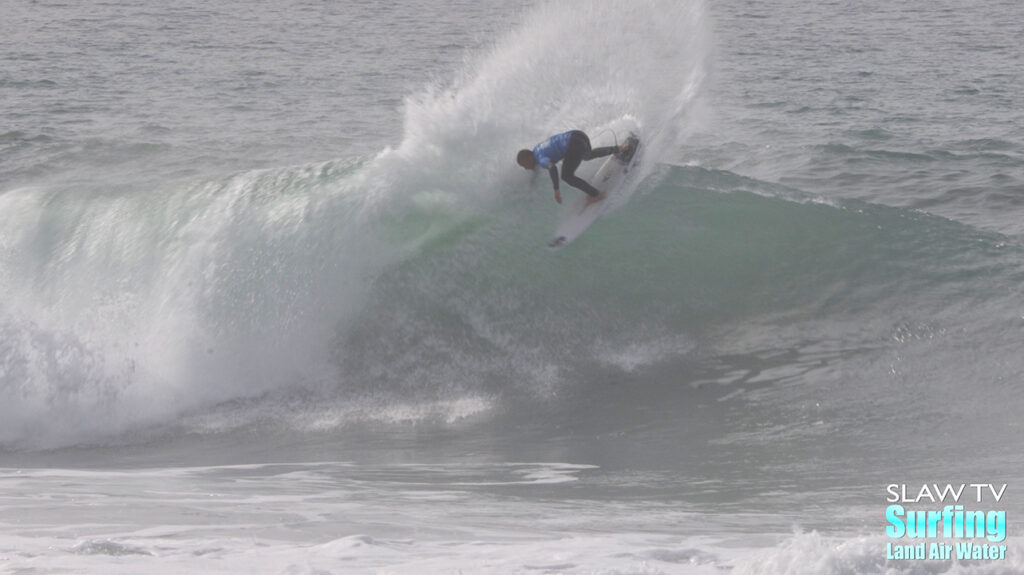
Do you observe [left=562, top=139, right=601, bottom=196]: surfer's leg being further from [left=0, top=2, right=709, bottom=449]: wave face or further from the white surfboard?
[left=0, top=2, right=709, bottom=449]: wave face

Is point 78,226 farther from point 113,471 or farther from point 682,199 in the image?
point 682,199

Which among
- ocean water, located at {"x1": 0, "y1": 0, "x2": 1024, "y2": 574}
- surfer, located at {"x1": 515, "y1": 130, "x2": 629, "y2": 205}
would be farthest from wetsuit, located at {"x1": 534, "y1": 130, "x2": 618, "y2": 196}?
ocean water, located at {"x1": 0, "y1": 0, "x2": 1024, "y2": 574}

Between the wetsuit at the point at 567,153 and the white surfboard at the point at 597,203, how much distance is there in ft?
2.34

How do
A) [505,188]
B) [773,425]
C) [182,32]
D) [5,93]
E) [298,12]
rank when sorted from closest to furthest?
[773,425] → [505,188] → [5,93] → [182,32] → [298,12]

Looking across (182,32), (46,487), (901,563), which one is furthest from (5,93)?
(901,563)

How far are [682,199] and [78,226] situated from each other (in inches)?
279

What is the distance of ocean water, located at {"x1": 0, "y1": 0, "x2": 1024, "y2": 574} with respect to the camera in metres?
6.37

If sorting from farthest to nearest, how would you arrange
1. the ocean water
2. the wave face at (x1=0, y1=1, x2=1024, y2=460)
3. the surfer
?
the surfer
the wave face at (x1=0, y1=1, x2=1024, y2=460)
the ocean water

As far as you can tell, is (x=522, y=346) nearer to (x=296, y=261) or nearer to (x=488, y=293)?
(x=488, y=293)

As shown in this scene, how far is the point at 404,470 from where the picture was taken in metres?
8.55

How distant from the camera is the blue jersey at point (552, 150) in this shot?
444 inches

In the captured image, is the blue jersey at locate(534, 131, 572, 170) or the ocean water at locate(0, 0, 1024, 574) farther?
the blue jersey at locate(534, 131, 572, 170)

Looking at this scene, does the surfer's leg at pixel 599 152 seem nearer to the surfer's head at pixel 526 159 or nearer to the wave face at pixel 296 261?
the surfer's head at pixel 526 159

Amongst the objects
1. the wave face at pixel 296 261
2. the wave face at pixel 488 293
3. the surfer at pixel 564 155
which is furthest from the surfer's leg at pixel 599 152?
the wave face at pixel 296 261
